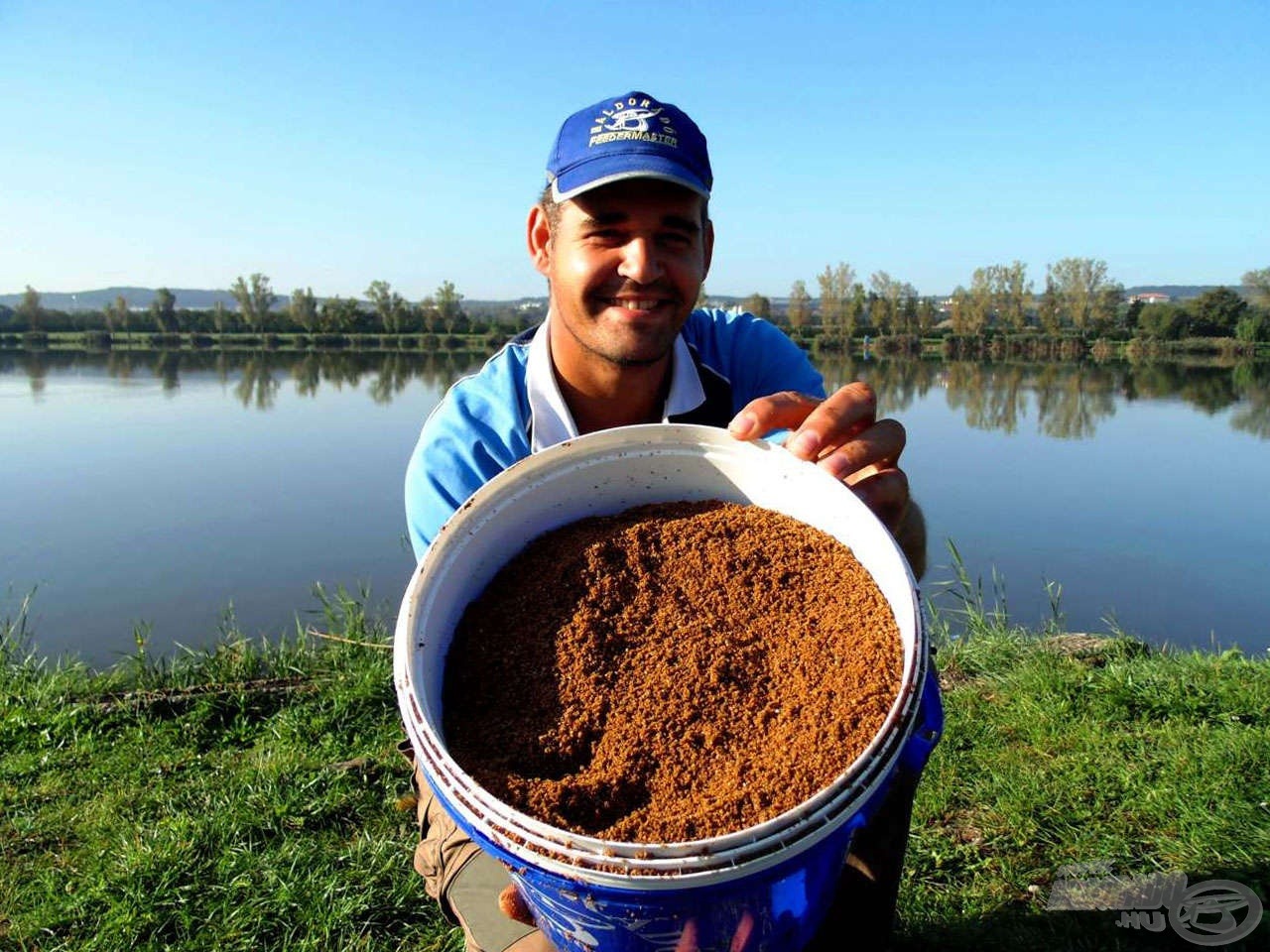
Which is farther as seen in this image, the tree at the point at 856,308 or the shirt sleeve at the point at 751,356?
the tree at the point at 856,308

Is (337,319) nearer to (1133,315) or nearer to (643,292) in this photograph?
(1133,315)

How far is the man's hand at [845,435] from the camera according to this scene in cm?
129

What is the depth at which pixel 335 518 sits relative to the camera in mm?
7418

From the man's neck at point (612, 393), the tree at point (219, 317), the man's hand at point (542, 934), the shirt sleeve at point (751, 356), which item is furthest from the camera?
the tree at point (219, 317)

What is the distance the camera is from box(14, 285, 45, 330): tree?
125 feet

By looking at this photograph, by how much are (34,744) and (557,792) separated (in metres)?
2.89

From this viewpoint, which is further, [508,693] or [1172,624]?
[1172,624]

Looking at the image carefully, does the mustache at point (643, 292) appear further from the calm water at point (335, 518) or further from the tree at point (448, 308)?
the tree at point (448, 308)

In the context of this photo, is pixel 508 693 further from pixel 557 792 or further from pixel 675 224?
pixel 675 224

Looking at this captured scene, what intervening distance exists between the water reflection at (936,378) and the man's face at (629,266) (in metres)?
13.2

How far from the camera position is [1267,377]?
22281 millimetres

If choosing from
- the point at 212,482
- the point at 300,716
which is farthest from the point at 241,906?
the point at 212,482

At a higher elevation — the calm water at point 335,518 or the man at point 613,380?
the man at point 613,380

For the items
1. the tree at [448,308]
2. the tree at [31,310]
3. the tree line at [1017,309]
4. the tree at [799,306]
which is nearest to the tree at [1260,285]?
the tree line at [1017,309]
